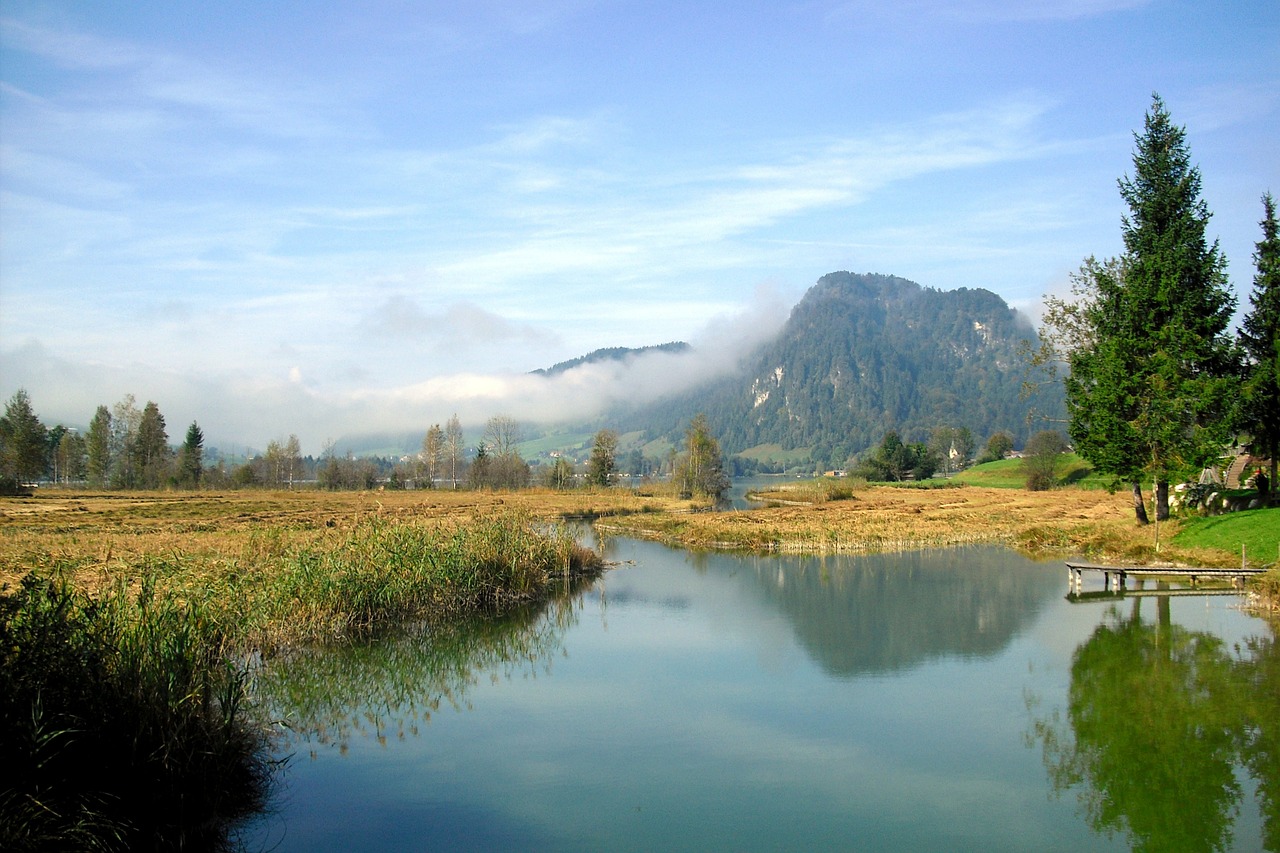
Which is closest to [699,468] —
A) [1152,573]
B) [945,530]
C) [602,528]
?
[602,528]

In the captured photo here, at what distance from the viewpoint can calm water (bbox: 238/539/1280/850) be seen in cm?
980

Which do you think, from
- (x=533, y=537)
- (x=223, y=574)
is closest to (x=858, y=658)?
(x=533, y=537)

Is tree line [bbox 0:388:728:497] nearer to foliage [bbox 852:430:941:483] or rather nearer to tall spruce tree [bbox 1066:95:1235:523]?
foliage [bbox 852:430:941:483]

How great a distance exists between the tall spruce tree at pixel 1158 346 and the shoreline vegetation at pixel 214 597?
2885 mm

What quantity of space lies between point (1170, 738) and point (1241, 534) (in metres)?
17.1

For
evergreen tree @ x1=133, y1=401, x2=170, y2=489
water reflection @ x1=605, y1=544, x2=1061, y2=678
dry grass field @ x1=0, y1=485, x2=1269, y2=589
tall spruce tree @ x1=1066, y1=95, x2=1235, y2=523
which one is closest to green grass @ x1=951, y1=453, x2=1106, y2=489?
dry grass field @ x1=0, y1=485, x2=1269, y2=589

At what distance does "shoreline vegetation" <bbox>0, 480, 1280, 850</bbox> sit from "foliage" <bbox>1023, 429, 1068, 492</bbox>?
29.0 metres

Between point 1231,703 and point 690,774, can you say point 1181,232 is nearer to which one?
point 1231,703

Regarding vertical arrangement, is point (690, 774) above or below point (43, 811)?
below

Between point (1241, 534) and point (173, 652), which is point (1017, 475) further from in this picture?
point (173, 652)

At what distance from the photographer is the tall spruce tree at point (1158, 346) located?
28.7 meters

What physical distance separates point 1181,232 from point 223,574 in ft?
107

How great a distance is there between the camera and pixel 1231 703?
13.6 meters

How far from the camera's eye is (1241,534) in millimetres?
25906
